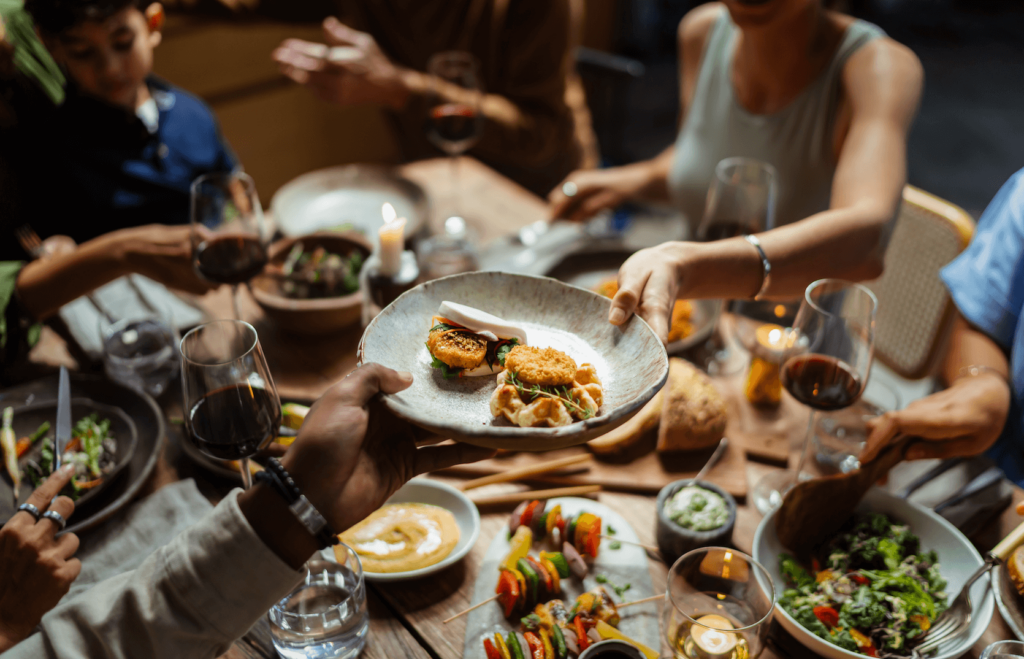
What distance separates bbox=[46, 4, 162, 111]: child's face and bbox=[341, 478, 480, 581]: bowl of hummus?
5.34 feet

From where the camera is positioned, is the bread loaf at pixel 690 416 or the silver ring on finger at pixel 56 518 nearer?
the silver ring on finger at pixel 56 518

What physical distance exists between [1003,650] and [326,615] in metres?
0.98

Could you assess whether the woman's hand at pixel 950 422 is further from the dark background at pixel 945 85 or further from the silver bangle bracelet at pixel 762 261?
the dark background at pixel 945 85

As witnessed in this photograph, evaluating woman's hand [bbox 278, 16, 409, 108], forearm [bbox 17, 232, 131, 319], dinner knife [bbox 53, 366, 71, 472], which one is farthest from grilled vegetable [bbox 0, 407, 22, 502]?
woman's hand [bbox 278, 16, 409, 108]

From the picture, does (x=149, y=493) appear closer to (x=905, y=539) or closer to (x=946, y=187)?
(x=905, y=539)

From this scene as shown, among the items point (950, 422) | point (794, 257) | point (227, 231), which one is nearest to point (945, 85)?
point (794, 257)

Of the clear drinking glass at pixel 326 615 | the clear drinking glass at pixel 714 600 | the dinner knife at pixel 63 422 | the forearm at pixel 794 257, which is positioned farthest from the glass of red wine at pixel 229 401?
the forearm at pixel 794 257

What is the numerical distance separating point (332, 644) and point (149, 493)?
57cm

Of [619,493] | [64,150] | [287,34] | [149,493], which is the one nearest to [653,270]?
[619,493]

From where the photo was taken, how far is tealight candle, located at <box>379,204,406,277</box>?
5.29ft

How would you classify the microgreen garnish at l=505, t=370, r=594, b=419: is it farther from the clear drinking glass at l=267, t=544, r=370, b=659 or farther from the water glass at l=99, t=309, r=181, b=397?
the water glass at l=99, t=309, r=181, b=397

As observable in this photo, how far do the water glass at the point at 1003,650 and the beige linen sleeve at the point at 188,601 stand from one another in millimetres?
972

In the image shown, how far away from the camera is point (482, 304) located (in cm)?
126

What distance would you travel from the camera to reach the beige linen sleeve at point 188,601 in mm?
955
